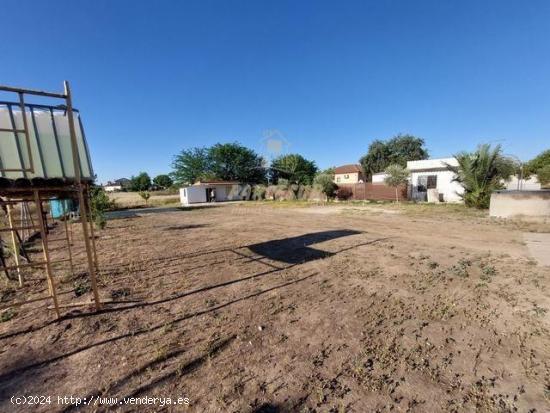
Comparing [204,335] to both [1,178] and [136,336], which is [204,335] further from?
[1,178]

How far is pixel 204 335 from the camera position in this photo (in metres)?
2.87

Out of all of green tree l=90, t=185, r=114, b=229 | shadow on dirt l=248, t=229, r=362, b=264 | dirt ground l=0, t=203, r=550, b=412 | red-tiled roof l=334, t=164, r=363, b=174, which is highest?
red-tiled roof l=334, t=164, r=363, b=174

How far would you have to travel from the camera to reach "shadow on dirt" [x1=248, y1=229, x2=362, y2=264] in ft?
19.4

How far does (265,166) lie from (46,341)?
40.9 metres

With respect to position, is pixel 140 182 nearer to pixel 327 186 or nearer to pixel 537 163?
pixel 327 186

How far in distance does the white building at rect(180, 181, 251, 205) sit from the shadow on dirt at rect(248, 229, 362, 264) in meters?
26.0

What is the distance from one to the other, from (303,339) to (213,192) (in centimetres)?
3256

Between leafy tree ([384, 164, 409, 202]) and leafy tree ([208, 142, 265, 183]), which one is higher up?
leafy tree ([208, 142, 265, 183])

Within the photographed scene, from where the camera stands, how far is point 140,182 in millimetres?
64625

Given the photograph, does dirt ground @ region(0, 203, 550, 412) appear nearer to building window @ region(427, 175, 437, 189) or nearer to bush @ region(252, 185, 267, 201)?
building window @ region(427, 175, 437, 189)

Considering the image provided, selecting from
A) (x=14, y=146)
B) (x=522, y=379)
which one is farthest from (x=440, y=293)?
(x=14, y=146)

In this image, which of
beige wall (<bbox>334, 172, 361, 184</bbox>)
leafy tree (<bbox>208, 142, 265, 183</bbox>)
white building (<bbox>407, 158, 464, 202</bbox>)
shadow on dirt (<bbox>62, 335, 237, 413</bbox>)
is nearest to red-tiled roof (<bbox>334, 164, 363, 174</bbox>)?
beige wall (<bbox>334, 172, 361, 184</bbox>)

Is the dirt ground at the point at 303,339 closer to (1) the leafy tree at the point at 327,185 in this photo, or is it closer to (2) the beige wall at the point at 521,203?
(2) the beige wall at the point at 521,203

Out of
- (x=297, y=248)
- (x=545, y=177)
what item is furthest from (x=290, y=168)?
(x=297, y=248)
